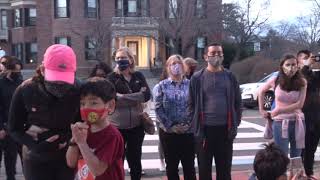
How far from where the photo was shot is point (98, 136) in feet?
12.3

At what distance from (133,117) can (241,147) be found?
5.64 metres

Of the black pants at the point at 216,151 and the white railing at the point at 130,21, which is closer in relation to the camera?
the black pants at the point at 216,151

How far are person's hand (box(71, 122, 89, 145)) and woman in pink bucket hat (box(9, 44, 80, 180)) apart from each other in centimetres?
78

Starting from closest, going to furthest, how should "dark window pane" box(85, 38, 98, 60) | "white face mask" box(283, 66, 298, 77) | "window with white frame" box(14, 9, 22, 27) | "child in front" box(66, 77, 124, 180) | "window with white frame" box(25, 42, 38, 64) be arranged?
"child in front" box(66, 77, 124, 180)
"white face mask" box(283, 66, 298, 77)
"dark window pane" box(85, 38, 98, 60)
"window with white frame" box(25, 42, 38, 64)
"window with white frame" box(14, 9, 22, 27)

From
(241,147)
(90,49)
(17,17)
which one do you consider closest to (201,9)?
(90,49)

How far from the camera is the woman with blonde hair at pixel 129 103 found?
7.07 m

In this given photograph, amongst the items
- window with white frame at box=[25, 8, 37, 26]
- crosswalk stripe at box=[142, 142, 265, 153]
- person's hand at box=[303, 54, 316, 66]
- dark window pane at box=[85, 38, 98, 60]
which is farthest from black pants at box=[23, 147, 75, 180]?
window with white frame at box=[25, 8, 37, 26]

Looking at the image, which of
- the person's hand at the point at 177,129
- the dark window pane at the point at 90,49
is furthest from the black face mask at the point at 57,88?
the dark window pane at the point at 90,49

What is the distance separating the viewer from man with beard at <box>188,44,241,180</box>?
6.49m

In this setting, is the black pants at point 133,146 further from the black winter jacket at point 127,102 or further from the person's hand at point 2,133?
the person's hand at point 2,133

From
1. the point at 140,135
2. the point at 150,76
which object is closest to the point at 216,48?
the point at 140,135

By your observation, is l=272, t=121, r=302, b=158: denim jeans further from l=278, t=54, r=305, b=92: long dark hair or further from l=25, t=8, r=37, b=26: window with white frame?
l=25, t=8, r=37, b=26: window with white frame

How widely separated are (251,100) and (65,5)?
26979mm

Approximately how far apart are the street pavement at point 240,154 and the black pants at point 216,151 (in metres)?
0.41
